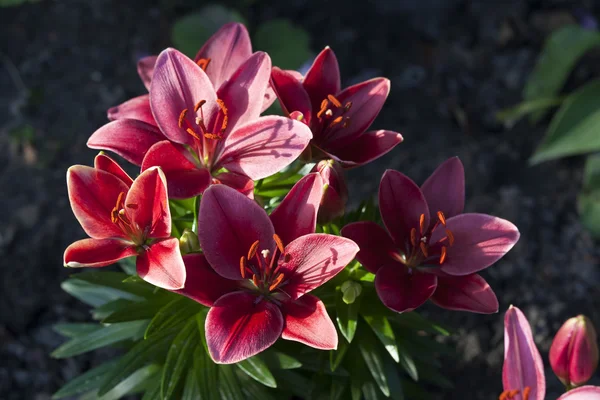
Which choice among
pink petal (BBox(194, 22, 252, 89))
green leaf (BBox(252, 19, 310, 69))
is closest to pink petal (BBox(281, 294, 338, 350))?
pink petal (BBox(194, 22, 252, 89))

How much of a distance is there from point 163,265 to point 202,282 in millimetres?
98

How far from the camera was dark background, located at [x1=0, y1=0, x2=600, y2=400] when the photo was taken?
2.68m

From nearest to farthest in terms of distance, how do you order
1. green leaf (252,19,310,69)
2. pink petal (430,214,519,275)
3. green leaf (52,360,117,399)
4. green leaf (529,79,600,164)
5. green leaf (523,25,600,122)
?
pink petal (430,214,519,275) → green leaf (52,360,117,399) → green leaf (529,79,600,164) → green leaf (523,25,600,122) → green leaf (252,19,310,69)

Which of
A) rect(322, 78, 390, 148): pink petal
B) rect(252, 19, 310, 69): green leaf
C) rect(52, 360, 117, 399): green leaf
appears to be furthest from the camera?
rect(252, 19, 310, 69): green leaf

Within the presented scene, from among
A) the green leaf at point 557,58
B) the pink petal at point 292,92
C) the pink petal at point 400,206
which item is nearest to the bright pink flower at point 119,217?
the pink petal at point 292,92

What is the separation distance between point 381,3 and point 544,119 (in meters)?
1.02

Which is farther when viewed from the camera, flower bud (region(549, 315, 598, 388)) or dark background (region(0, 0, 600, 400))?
dark background (region(0, 0, 600, 400))

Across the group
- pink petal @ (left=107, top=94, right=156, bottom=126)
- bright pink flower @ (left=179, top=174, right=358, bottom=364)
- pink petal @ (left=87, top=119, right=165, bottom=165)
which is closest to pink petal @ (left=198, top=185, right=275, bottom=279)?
bright pink flower @ (left=179, top=174, right=358, bottom=364)

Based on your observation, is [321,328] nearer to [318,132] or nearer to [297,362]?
[297,362]

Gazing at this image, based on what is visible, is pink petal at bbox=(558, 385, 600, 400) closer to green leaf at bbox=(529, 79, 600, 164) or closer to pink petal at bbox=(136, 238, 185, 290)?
pink petal at bbox=(136, 238, 185, 290)

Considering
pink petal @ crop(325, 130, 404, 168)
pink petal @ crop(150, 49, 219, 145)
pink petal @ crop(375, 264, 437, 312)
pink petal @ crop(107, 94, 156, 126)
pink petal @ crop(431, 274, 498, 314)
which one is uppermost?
pink petal @ crop(150, 49, 219, 145)

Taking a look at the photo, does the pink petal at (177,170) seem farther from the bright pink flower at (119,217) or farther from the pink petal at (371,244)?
the pink petal at (371,244)

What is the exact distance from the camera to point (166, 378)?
5.00 feet

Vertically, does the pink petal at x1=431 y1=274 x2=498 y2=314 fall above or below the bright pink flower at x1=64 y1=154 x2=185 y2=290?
below
